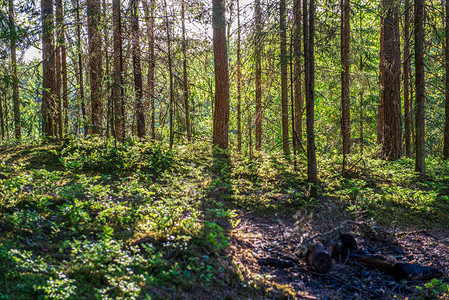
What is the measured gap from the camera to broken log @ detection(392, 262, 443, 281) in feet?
15.3

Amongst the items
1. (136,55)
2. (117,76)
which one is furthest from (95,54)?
(117,76)

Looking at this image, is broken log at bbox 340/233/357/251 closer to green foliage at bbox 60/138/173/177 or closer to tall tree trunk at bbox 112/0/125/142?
A: green foliage at bbox 60/138/173/177

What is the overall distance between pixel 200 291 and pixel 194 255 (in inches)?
25.9

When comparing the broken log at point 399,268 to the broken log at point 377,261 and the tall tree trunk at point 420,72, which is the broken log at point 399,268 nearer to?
the broken log at point 377,261

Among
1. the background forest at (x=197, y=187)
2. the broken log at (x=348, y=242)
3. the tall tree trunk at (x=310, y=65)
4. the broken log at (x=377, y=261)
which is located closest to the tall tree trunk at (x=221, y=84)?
the background forest at (x=197, y=187)

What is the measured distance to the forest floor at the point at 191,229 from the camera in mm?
3619

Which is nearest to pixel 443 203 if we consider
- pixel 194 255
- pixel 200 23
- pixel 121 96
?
pixel 194 255

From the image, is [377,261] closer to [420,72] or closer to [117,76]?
[420,72]

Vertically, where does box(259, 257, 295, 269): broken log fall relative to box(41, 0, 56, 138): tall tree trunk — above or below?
below

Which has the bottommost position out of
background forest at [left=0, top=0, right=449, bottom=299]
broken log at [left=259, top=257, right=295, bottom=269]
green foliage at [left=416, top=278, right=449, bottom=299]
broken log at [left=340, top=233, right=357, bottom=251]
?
green foliage at [left=416, top=278, right=449, bottom=299]

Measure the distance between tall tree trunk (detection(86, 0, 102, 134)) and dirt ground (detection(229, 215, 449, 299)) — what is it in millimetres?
5838

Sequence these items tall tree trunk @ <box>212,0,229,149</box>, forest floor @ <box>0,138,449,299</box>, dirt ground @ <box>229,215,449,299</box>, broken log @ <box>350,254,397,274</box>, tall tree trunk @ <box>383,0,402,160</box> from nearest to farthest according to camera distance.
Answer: forest floor @ <box>0,138,449,299</box>, dirt ground @ <box>229,215,449,299</box>, broken log @ <box>350,254,397,274</box>, tall tree trunk @ <box>212,0,229,149</box>, tall tree trunk @ <box>383,0,402,160</box>

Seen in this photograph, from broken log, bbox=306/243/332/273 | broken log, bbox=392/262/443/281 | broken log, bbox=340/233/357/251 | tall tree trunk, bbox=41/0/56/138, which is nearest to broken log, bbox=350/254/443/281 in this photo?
broken log, bbox=392/262/443/281

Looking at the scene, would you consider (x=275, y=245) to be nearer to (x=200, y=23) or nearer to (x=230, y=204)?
(x=230, y=204)
